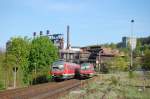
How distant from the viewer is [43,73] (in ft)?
202

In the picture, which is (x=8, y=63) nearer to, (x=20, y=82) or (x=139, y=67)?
(x=20, y=82)

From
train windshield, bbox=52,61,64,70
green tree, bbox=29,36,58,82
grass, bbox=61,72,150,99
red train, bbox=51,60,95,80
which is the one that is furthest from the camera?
green tree, bbox=29,36,58,82

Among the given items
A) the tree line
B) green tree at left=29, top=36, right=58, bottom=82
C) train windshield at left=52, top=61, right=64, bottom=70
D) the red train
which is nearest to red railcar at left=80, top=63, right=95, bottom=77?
the red train

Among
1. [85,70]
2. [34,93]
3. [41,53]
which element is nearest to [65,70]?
[85,70]

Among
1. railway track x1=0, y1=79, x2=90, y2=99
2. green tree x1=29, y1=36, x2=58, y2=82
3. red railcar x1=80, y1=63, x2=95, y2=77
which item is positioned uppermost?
green tree x1=29, y1=36, x2=58, y2=82

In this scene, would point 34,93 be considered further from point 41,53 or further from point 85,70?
point 41,53

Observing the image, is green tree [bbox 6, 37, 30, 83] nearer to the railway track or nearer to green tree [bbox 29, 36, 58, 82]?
green tree [bbox 29, 36, 58, 82]

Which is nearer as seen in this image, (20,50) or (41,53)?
(20,50)

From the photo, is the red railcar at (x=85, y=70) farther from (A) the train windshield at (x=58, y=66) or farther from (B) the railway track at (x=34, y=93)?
(B) the railway track at (x=34, y=93)

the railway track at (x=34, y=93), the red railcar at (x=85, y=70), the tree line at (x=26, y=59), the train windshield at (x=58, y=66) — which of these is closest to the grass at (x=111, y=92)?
the railway track at (x=34, y=93)

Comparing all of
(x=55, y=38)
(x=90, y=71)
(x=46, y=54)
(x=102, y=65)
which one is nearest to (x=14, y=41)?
(x=46, y=54)

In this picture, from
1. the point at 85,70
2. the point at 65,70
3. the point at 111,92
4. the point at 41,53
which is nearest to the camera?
the point at 111,92

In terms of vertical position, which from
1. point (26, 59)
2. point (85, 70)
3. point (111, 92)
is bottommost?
point (111, 92)

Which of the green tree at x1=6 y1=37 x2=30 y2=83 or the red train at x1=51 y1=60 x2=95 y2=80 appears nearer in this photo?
the red train at x1=51 y1=60 x2=95 y2=80
